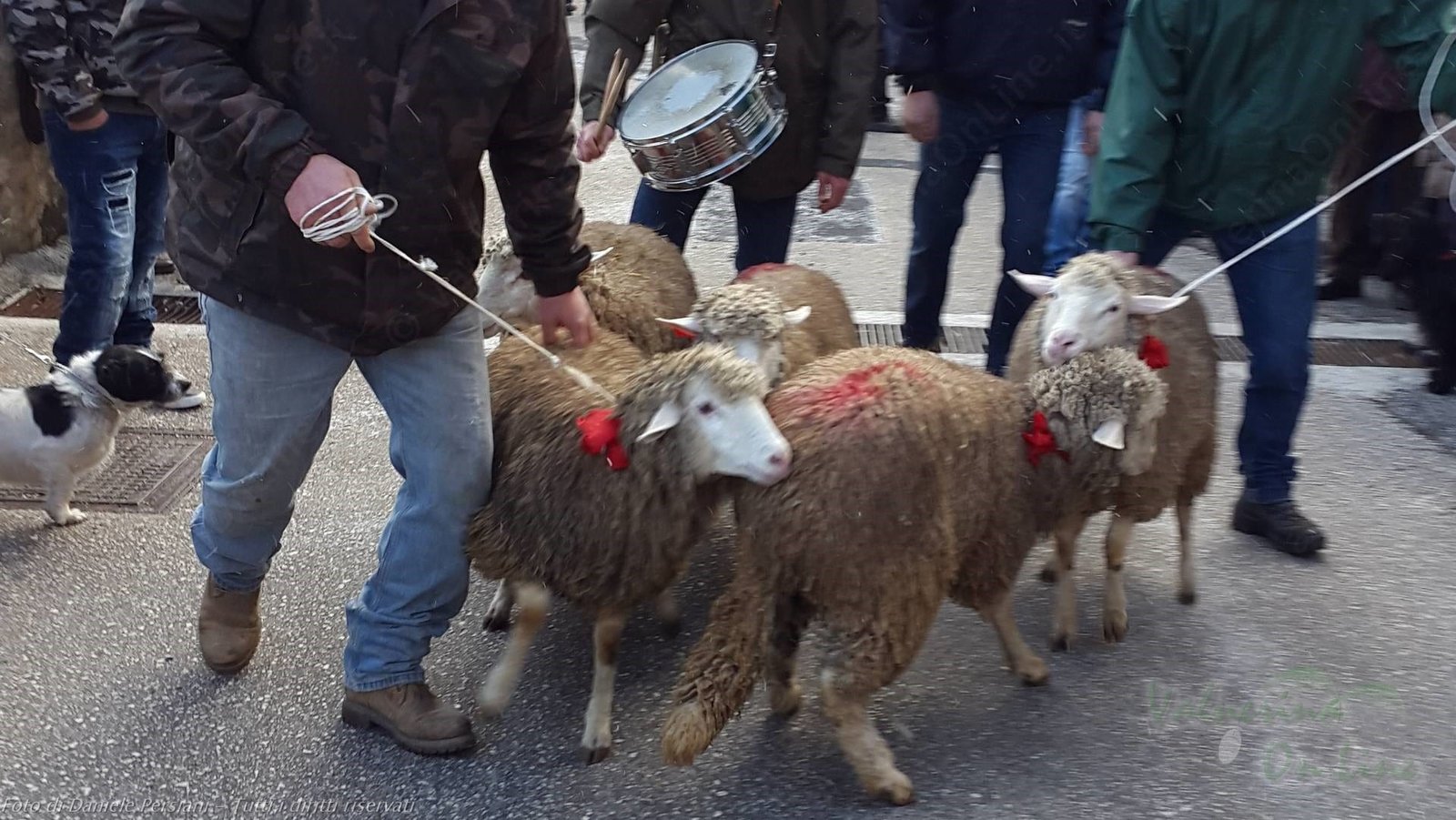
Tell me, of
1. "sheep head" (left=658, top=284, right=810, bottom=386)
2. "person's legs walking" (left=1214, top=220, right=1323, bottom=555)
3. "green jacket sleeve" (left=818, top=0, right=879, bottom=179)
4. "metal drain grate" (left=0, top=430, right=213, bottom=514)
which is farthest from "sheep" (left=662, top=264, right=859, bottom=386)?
"metal drain grate" (left=0, top=430, right=213, bottom=514)

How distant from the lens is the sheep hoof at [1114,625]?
10.8ft

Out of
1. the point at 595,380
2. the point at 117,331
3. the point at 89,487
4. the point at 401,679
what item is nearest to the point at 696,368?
the point at 595,380

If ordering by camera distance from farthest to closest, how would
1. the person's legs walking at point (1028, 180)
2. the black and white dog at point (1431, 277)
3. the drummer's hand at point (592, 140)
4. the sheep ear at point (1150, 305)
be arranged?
the black and white dog at point (1431, 277), the person's legs walking at point (1028, 180), the drummer's hand at point (592, 140), the sheep ear at point (1150, 305)

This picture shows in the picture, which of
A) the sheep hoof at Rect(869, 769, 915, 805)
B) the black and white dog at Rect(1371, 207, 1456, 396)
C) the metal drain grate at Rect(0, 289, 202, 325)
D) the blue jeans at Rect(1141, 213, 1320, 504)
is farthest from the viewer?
the metal drain grate at Rect(0, 289, 202, 325)

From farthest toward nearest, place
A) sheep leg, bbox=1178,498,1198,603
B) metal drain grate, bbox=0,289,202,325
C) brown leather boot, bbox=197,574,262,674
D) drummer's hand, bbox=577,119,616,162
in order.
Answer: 1. metal drain grate, bbox=0,289,202,325
2. drummer's hand, bbox=577,119,616,162
3. sheep leg, bbox=1178,498,1198,603
4. brown leather boot, bbox=197,574,262,674

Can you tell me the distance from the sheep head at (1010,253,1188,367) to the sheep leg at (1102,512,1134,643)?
50 cm

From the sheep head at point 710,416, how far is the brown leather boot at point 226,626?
43.1 inches

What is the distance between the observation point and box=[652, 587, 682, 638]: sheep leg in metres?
3.26

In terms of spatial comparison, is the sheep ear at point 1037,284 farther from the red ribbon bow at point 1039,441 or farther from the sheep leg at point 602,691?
the sheep leg at point 602,691

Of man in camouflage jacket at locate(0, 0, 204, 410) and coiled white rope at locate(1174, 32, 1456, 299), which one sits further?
man in camouflage jacket at locate(0, 0, 204, 410)

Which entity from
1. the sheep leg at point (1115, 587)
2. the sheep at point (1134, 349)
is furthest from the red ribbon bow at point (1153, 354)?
the sheep leg at point (1115, 587)

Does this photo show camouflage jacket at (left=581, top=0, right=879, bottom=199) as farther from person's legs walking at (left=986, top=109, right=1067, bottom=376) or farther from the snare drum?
person's legs walking at (left=986, top=109, right=1067, bottom=376)

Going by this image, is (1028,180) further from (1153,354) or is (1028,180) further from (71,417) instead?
→ (71,417)

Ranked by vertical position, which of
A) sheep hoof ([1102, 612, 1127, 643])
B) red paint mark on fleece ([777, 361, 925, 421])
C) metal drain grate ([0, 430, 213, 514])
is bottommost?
metal drain grate ([0, 430, 213, 514])
